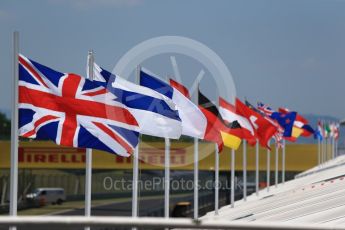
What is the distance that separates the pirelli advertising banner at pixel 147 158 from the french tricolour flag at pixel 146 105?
48383 millimetres

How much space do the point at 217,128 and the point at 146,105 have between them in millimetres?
5877

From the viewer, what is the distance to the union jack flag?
513 inches

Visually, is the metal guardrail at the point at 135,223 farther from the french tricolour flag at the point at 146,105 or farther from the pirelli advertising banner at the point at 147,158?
the pirelli advertising banner at the point at 147,158

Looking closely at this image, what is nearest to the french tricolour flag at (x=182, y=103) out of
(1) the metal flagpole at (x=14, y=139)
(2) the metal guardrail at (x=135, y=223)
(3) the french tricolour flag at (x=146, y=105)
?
(3) the french tricolour flag at (x=146, y=105)

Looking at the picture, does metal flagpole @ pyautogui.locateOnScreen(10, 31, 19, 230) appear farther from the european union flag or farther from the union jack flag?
the european union flag

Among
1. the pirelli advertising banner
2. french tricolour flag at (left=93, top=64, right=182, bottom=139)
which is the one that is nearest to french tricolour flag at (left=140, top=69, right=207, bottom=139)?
french tricolour flag at (left=93, top=64, right=182, bottom=139)

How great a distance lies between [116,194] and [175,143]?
4949 centimetres

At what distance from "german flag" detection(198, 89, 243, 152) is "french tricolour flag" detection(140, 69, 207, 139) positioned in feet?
4.37

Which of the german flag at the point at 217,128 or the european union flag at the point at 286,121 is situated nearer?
the german flag at the point at 217,128

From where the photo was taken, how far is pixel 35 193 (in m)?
85.4

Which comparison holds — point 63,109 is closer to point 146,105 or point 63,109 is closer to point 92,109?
point 92,109

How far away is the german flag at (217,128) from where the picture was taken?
62.8 feet

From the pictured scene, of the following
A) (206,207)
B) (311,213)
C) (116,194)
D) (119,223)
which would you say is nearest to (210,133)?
(311,213)

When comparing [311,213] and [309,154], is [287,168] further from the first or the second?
[311,213]
